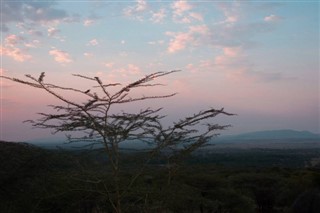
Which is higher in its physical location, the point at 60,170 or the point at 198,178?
the point at 60,170

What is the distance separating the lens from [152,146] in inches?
386

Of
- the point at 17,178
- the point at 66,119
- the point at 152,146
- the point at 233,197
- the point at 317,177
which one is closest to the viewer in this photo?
the point at 66,119

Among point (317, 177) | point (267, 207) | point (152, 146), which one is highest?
point (152, 146)

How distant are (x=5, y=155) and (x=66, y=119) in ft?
14.7

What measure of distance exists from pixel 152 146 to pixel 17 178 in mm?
3993

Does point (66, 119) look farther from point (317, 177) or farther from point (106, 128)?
point (317, 177)

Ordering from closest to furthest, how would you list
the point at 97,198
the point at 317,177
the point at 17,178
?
the point at 97,198 < the point at 17,178 < the point at 317,177

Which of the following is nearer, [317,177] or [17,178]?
[17,178]

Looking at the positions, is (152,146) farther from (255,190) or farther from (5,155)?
(255,190)

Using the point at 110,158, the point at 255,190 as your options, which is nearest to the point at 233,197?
the point at 255,190

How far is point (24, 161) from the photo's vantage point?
38.8ft

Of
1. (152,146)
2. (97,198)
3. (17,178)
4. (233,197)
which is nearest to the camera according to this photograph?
(152,146)

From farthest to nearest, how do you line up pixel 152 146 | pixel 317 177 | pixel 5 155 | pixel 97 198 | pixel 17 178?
1. pixel 317 177
2. pixel 5 155
3. pixel 17 178
4. pixel 97 198
5. pixel 152 146

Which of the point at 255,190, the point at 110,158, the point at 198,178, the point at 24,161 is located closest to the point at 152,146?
the point at 110,158
